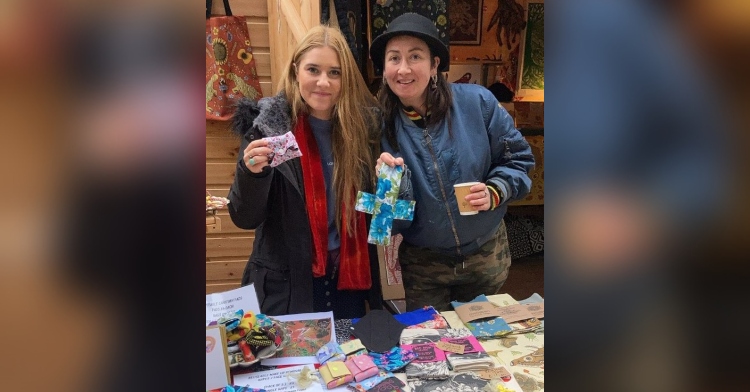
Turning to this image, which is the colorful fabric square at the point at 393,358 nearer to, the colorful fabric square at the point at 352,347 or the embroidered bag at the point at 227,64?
the colorful fabric square at the point at 352,347

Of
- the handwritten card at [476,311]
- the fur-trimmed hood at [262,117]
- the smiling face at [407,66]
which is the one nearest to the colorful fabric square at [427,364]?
the handwritten card at [476,311]

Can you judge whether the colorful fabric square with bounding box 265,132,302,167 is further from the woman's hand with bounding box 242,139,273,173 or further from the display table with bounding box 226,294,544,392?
the display table with bounding box 226,294,544,392

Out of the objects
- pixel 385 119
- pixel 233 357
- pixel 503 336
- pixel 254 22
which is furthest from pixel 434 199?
pixel 254 22

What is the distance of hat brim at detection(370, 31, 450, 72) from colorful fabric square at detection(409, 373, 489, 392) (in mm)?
1219

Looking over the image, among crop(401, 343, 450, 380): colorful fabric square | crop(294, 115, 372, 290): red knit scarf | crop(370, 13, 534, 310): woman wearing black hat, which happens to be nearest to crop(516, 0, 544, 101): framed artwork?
crop(370, 13, 534, 310): woman wearing black hat

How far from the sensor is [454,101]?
196 centimetres

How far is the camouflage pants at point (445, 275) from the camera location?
200cm

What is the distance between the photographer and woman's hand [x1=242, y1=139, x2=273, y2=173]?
1.56 metres

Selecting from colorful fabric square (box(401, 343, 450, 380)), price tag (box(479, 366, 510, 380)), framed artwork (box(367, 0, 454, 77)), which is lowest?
price tag (box(479, 366, 510, 380))

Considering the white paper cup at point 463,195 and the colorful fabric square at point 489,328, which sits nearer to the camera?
the colorful fabric square at point 489,328

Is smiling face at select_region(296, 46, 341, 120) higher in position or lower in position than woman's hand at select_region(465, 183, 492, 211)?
higher

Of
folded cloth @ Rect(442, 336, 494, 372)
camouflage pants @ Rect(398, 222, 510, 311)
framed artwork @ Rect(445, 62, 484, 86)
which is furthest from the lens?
framed artwork @ Rect(445, 62, 484, 86)
